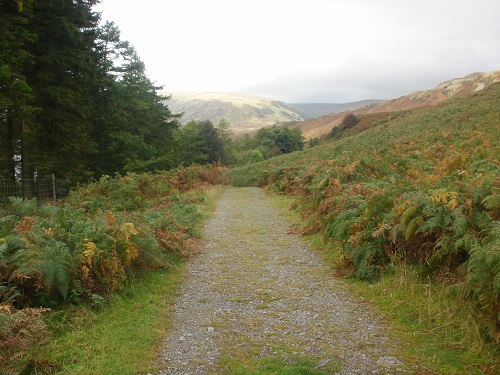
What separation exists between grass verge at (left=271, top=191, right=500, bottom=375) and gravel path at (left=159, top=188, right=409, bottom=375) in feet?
0.75

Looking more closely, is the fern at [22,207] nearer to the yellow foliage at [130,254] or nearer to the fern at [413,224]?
the yellow foliage at [130,254]

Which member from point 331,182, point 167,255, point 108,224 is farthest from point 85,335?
point 331,182

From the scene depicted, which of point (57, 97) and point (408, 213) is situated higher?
point (57, 97)

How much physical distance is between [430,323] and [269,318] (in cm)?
A: 201

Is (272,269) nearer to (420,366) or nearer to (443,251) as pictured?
(443,251)

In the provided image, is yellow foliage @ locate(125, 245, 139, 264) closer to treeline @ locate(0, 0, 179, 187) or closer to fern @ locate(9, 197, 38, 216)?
fern @ locate(9, 197, 38, 216)

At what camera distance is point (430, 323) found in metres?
4.75

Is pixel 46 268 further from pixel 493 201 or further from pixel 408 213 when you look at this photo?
pixel 493 201

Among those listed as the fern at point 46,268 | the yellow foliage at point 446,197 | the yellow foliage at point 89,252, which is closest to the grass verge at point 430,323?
the yellow foliage at point 446,197

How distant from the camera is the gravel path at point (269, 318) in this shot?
4.18 meters

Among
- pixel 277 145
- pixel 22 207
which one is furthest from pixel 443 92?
pixel 22 207

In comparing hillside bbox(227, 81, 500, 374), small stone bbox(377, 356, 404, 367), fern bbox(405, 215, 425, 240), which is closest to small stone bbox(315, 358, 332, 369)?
small stone bbox(377, 356, 404, 367)

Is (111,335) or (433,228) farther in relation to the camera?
(433,228)

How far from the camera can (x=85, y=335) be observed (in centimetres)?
450
